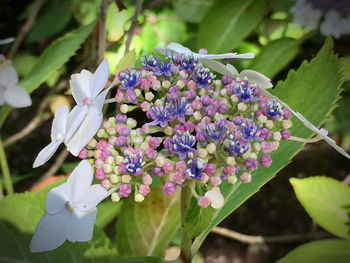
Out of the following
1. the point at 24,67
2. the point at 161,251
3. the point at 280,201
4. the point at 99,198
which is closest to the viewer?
the point at 99,198

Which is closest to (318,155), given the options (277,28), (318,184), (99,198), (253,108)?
(277,28)

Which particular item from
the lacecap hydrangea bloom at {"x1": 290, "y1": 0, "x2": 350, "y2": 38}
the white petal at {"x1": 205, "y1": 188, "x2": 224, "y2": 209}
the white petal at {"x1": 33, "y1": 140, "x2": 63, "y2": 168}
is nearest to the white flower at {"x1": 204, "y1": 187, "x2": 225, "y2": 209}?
the white petal at {"x1": 205, "y1": 188, "x2": 224, "y2": 209}

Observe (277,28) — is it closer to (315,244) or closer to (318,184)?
(318,184)

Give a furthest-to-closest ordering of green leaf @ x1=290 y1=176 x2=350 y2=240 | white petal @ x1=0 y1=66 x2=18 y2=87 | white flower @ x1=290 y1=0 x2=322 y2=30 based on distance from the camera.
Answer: white flower @ x1=290 y1=0 x2=322 y2=30 < green leaf @ x1=290 y1=176 x2=350 y2=240 < white petal @ x1=0 y1=66 x2=18 y2=87

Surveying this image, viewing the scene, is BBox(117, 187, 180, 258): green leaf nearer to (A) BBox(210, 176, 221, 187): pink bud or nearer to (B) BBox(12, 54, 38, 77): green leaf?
(A) BBox(210, 176, 221, 187): pink bud

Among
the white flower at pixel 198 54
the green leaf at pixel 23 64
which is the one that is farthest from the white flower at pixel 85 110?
the green leaf at pixel 23 64

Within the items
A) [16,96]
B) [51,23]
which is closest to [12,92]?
[16,96]
